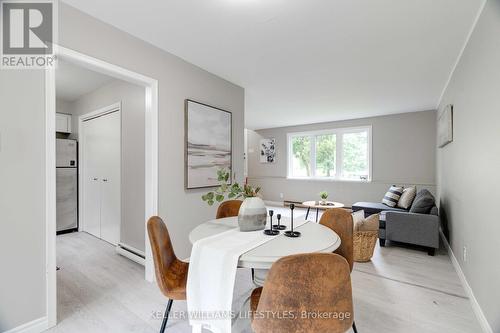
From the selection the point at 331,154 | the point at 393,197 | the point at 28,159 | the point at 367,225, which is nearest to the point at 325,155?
the point at 331,154

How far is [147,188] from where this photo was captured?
2436 mm

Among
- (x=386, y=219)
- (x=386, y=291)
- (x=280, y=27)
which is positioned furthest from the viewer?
(x=386, y=219)

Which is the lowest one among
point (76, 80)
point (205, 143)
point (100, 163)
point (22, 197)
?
point (22, 197)

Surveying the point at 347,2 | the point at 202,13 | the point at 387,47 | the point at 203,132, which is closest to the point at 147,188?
the point at 203,132

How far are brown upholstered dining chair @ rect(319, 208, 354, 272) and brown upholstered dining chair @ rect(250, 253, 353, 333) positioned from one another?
2.56 feet

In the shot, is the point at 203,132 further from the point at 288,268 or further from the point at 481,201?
the point at 481,201

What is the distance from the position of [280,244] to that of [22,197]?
68.5 inches

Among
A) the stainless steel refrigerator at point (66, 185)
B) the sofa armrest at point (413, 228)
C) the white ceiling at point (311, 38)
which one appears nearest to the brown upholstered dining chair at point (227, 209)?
the white ceiling at point (311, 38)

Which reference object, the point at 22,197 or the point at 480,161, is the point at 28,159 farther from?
the point at 480,161

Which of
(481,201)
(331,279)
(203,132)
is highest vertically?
(203,132)

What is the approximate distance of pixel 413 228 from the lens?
3254 mm

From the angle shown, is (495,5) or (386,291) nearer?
(495,5)

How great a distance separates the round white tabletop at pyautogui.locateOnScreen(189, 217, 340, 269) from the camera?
124cm

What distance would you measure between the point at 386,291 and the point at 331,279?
1735 mm
